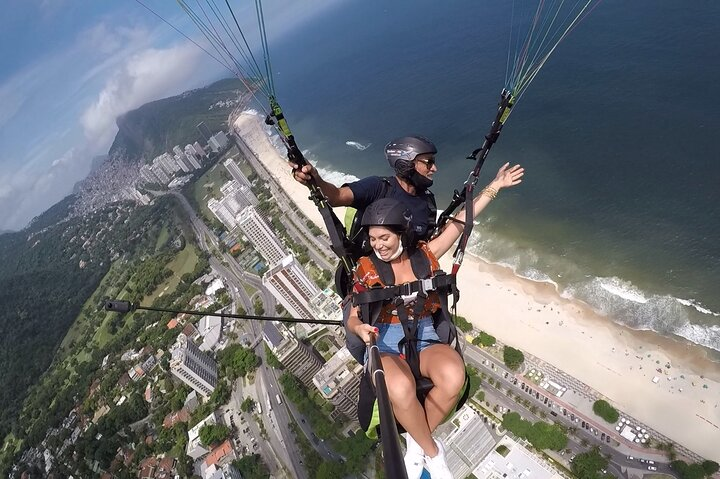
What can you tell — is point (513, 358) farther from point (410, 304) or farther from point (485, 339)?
point (410, 304)

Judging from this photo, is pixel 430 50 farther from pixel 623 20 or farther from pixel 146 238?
pixel 146 238

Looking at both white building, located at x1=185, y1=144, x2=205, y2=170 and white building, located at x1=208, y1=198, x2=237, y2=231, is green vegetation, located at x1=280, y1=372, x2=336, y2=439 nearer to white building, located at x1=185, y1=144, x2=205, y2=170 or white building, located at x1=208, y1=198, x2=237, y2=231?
white building, located at x1=208, y1=198, x2=237, y2=231

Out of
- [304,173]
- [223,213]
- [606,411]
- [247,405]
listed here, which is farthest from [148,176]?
[304,173]

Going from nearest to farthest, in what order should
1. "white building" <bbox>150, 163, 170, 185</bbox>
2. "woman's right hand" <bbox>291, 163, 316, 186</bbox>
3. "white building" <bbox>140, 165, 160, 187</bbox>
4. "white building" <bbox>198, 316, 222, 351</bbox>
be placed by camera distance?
1. "woman's right hand" <bbox>291, 163, 316, 186</bbox>
2. "white building" <bbox>198, 316, 222, 351</bbox>
3. "white building" <bbox>150, 163, 170, 185</bbox>
4. "white building" <bbox>140, 165, 160, 187</bbox>

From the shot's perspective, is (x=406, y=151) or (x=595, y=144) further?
(x=595, y=144)

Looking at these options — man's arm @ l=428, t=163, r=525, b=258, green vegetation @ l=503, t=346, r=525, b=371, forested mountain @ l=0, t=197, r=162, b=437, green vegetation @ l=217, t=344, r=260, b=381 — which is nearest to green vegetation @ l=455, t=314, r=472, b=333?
green vegetation @ l=503, t=346, r=525, b=371

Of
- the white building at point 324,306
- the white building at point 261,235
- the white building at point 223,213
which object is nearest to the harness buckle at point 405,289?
the white building at point 324,306
